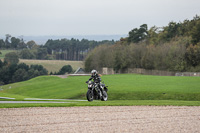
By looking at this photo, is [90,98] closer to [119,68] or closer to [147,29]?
[119,68]

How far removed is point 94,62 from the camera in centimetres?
12262

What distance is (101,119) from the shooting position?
55.3ft

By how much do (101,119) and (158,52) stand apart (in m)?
82.8

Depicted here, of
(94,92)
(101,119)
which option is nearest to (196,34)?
(94,92)

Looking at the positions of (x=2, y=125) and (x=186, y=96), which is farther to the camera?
(x=186, y=96)

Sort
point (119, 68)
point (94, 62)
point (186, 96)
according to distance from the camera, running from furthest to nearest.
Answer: point (94, 62) → point (119, 68) → point (186, 96)

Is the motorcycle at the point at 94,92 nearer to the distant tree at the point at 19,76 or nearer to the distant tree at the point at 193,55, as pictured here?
the distant tree at the point at 193,55

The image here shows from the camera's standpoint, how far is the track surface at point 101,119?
14.9 meters

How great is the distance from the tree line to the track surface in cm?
6852

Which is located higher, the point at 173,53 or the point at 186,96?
the point at 173,53

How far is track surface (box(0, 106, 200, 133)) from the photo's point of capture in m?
14.9

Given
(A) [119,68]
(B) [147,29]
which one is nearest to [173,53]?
(A) [119,68]

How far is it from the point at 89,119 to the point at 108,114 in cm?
177

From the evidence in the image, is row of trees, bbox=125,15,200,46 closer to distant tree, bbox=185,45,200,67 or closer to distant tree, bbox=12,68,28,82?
distant tree, bbox=185,45,200,67
